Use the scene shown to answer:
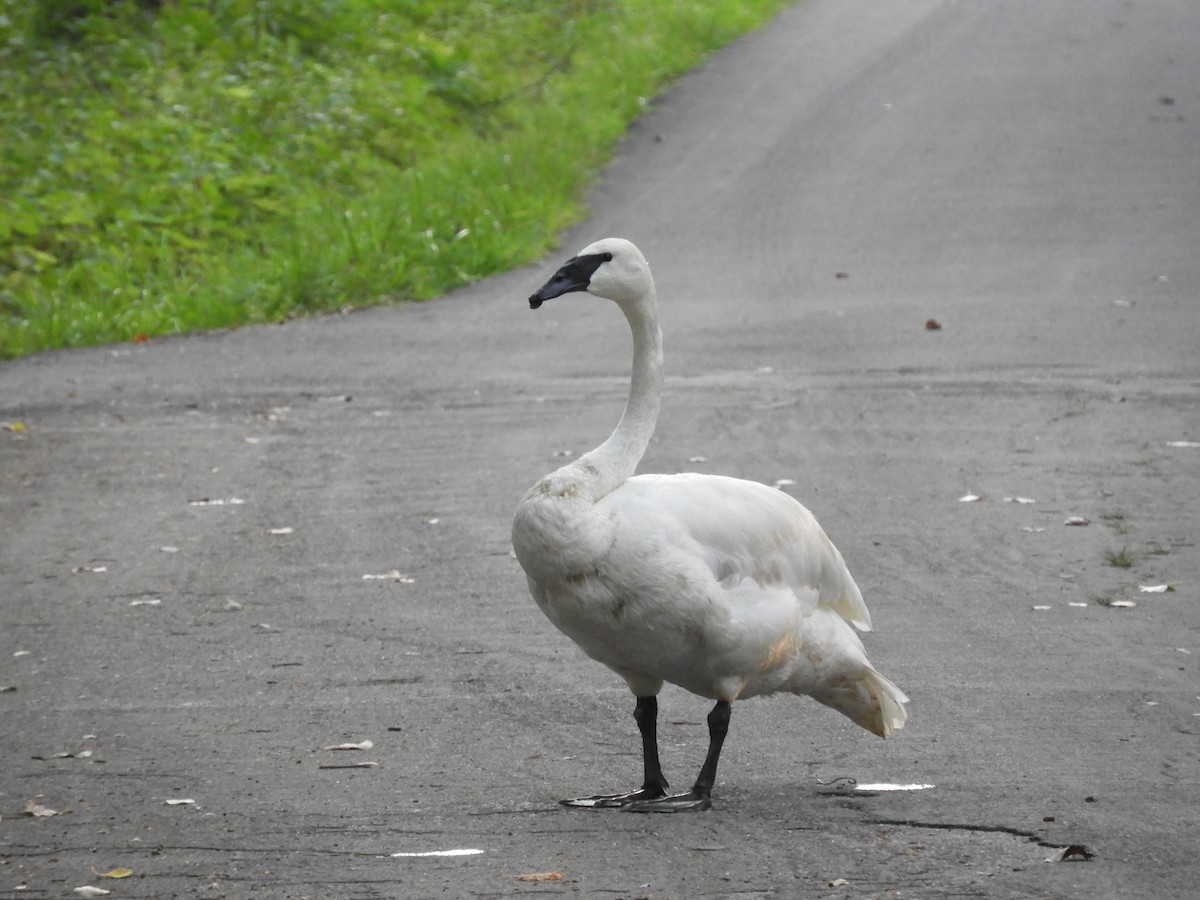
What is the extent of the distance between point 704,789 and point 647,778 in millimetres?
203

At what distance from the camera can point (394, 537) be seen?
326 inches

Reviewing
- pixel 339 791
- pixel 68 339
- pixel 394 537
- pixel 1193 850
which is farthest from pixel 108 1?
pixel 1193 850

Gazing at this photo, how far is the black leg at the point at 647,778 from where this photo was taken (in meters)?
4.89

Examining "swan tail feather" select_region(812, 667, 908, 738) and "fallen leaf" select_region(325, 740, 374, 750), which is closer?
"swan tail feather" select_region(812, 667, 908, 738)

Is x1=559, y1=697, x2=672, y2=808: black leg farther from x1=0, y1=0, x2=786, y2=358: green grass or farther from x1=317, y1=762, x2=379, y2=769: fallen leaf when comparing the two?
x1=0, y1=0, x2=786, y2=358: green grass

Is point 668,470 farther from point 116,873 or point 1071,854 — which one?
point 116,873

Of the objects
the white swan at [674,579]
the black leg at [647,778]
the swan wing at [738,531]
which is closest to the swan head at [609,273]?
the white swan at [674,579]

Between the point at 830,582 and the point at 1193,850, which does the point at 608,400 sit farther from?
the point at 1193,850

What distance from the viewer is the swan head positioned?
16.4 feet

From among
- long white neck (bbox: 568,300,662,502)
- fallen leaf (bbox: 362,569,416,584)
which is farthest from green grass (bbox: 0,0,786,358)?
long white neck (bbox: 568,300,662,502)

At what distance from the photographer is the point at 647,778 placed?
16.3 feet

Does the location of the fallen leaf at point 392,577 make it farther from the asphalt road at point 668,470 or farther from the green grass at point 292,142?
the green grass at point 292,142

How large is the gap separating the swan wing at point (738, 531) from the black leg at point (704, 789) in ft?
1.33

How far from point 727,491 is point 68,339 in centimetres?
946
